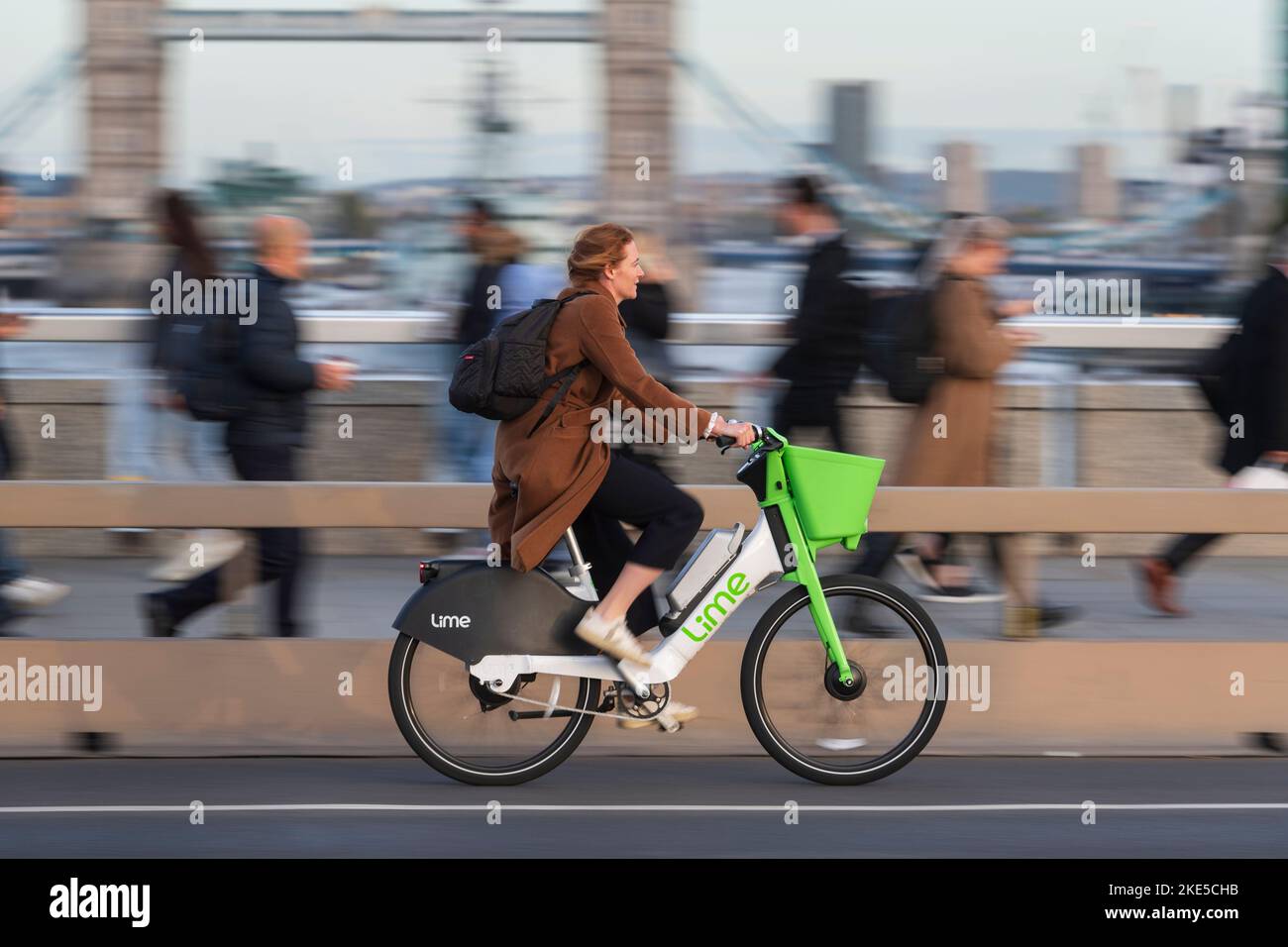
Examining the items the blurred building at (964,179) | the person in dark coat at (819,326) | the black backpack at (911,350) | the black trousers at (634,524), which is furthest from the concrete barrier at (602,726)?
the blurred building at (964,179)

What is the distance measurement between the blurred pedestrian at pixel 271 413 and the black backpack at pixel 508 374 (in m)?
1.45

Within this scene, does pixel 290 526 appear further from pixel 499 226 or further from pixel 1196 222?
pixel 1196 222

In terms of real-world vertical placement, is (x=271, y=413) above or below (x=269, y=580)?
above

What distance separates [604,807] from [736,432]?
118 centimetres

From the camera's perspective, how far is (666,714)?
20.8ft

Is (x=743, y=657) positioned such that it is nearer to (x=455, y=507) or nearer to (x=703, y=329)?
(x=455, y=507)

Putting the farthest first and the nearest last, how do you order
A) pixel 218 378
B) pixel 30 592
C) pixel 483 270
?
1. pixel 483 270
2. pixel 30 592
3. pixel 218 378

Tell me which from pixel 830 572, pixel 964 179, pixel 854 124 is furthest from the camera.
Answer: pixel 964 179

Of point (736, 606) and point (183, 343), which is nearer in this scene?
point (736, 606)

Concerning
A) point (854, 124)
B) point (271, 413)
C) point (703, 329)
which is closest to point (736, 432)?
point (271, 413)

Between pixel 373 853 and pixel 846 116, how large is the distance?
8274 millimetres

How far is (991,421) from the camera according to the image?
8516 mm

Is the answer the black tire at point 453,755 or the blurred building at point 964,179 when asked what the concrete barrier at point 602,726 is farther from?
the blurred building at point 964,179

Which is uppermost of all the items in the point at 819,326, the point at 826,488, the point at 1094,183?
the point at 1094,183
